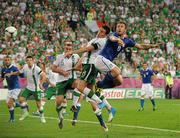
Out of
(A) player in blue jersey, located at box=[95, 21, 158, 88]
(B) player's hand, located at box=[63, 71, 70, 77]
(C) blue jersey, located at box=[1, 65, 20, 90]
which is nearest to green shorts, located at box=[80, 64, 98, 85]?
(A) player in blue jersey, located at box=[95, 21, 158, 88]

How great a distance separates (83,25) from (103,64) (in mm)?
31627

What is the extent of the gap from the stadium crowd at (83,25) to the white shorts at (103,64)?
20.9 meters

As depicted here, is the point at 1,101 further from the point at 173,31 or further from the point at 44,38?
the point at 173,31

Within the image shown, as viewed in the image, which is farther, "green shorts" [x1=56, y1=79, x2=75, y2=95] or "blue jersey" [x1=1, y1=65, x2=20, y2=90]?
"blue jersey" [x1=1, y1=65, x2=20, y2=90]

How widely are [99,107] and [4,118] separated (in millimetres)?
7145

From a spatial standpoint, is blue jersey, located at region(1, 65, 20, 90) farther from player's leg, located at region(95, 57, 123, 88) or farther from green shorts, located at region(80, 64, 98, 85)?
player's leg, located at region(95, 57, 123, 88)

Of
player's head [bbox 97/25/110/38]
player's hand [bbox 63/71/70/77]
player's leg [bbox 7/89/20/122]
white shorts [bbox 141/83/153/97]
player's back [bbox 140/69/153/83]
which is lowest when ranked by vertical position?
white shorts [bbox 141/83/153/97]

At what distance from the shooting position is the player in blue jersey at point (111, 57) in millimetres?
16719

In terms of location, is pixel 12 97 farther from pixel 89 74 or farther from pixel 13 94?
pixel 89 74

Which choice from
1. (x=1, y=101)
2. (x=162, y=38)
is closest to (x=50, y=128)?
(x=1, y=101)

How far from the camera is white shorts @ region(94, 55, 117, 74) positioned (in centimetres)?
1669

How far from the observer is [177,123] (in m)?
20.7

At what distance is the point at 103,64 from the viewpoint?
16.7 m

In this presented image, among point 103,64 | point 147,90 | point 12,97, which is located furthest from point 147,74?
point 103,64
